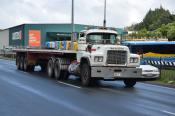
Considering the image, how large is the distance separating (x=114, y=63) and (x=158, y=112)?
28.6 ft

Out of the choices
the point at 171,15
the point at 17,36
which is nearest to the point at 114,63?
the point at 17,36

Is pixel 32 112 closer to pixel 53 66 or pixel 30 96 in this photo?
pixel 30 96

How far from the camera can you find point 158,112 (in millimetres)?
12859

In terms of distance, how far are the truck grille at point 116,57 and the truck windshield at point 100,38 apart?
4.71 feet

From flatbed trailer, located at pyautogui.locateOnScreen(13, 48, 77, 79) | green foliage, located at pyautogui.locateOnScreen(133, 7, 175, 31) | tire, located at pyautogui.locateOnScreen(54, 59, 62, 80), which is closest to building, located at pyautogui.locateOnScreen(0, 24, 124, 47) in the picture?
flatbed trailer, located at pyautogui.locateOnScreen(13, 48, 77, 79)

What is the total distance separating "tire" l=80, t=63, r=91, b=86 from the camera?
21438 mm

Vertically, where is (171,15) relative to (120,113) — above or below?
above

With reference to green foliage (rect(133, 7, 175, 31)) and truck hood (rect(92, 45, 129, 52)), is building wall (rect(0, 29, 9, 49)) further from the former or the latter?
truck hood (rect(92, 45, 129, 52))

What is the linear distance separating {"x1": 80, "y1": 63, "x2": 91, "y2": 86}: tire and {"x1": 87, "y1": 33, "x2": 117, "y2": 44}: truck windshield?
53.4 inches

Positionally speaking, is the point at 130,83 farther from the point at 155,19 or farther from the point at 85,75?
the point at 155,19

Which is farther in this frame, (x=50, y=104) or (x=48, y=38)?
(x=48, y=38)

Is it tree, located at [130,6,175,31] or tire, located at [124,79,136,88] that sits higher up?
tree, located at [130,6,175,31]

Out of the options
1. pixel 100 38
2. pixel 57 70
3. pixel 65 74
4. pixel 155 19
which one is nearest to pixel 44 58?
pixel 57 70

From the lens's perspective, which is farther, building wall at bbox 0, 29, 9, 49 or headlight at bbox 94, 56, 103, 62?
building wall at bbox 0, 29, 9, 49
